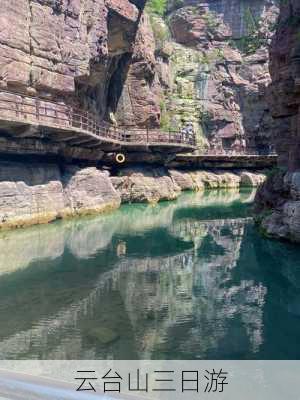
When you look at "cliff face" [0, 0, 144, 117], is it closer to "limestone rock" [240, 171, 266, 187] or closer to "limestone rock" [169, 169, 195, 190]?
"limestone rock" [169, 169, 195, 190]

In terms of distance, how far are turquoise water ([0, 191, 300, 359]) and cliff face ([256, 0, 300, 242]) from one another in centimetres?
123

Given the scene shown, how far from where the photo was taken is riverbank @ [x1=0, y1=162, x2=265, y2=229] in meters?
21.5

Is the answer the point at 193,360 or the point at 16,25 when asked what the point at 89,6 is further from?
the point at 193,360

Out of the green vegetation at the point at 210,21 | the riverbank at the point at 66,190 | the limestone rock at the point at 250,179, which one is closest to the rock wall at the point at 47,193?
the riverbank at the point at 66,190

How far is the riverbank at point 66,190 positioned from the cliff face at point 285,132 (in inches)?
480

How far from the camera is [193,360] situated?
25.5 ft

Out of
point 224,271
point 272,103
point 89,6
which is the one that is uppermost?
point 89,6

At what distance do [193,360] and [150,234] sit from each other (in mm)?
15159

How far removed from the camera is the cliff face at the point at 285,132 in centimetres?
1837

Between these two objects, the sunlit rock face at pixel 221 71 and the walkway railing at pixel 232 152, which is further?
the sunlit rock face at pixel 221 71

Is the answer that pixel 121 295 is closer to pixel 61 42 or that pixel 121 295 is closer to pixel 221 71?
pixel 61 42

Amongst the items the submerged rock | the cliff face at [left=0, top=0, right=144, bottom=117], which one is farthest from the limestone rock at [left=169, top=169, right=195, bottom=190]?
the submerged rock

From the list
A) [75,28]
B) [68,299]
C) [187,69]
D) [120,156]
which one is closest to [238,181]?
[187,69]

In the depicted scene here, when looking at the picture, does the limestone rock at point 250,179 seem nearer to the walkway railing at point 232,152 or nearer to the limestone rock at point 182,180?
the walkway railing at point 232,152
